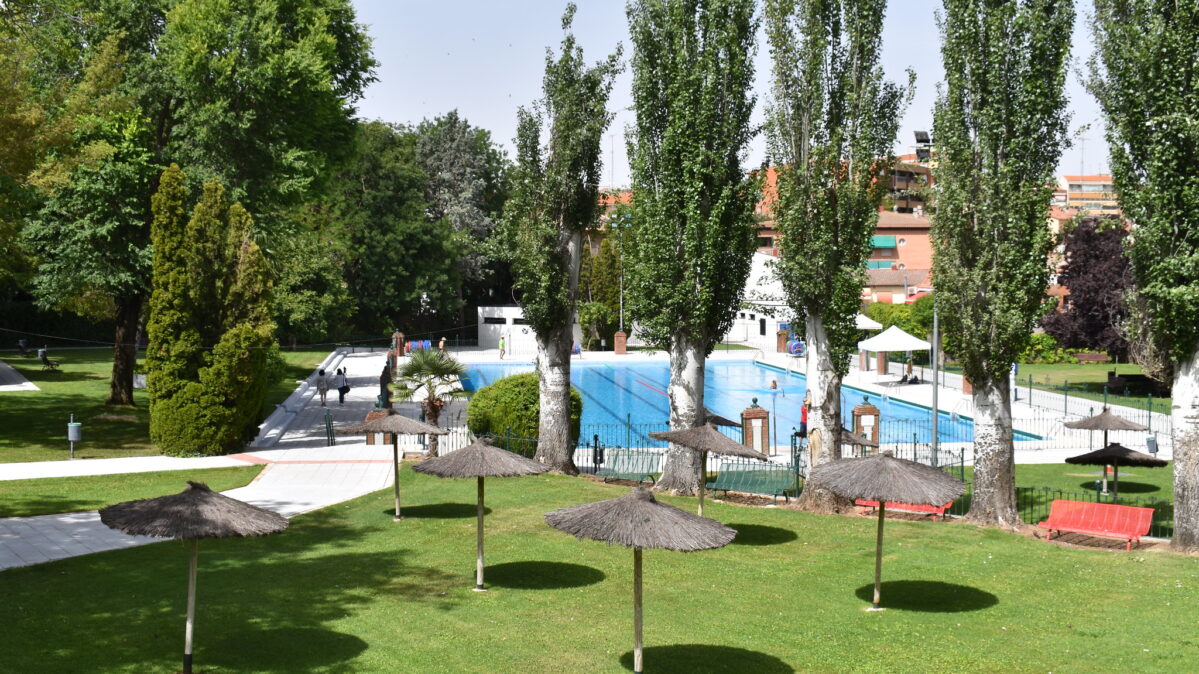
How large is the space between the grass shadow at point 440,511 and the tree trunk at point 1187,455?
1181 centimetres

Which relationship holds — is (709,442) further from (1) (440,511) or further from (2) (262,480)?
(2) (262,480)

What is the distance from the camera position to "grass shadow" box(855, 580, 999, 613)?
1326 centimetres

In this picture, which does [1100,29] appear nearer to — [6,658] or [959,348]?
[959,348]

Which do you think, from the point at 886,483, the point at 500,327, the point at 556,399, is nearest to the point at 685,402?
the point at 556,399

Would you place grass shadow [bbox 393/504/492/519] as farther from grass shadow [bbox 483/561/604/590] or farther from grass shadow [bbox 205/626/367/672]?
grass shadow [bbox 205/626/367/672]

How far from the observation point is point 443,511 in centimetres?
1864

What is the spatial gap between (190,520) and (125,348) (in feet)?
75.4

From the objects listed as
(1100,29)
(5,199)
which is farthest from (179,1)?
(1100,29)

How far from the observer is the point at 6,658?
33.6 feet

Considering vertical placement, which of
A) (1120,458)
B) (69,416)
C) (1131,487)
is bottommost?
(1131,487)

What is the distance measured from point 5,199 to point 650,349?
47.9 ft

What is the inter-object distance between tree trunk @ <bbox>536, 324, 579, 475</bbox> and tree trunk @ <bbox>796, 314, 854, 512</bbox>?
236 inches

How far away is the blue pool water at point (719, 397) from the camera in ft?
109

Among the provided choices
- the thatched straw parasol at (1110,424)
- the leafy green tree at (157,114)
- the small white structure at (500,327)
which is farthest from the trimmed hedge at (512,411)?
the small white structure at (500,327)
